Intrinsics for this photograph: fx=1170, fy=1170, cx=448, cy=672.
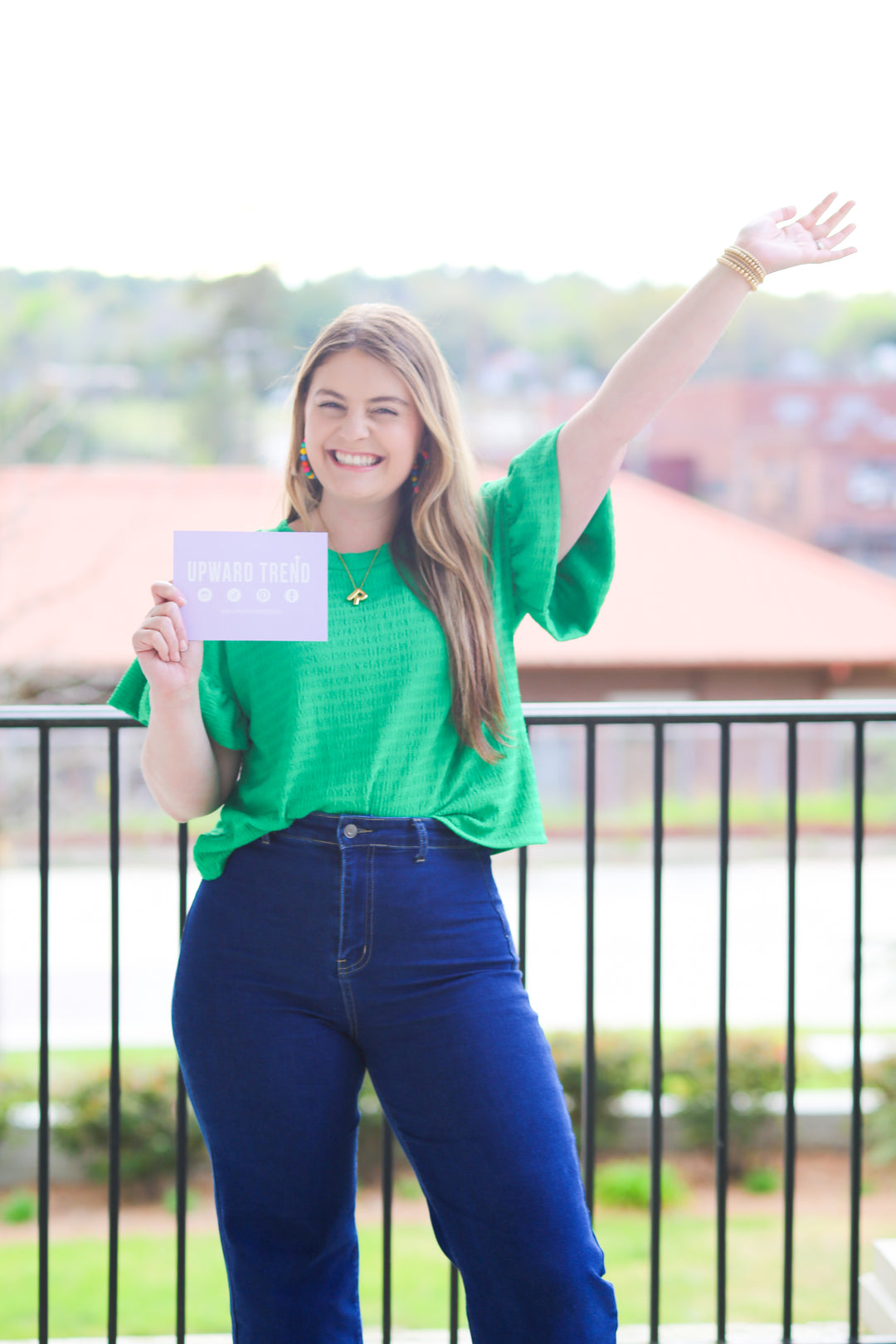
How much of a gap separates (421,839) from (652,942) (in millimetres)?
649

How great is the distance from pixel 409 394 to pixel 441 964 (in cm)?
55

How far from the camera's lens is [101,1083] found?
5797 mm

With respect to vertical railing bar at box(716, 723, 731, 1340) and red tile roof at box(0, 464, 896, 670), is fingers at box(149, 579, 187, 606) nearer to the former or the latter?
vertical railing bar at box(716, 723, 731, 1340)

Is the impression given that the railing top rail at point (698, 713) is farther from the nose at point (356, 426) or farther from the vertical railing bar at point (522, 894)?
the nose at point (356, 426)

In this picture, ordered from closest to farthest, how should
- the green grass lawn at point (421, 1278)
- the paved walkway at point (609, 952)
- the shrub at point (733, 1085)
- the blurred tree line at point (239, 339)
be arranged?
the green grass lawn at point (421, 1278)
the shrub at point (733, 1085)
the paved walkway at point (609, 952)
the blurred tree line at point (239, 339)

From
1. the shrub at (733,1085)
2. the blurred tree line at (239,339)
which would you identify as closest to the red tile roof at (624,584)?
the blurred tree line at (239,339)

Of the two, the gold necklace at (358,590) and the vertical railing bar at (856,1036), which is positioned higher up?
the gold necklace at (358,590)

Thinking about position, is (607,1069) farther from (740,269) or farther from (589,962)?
(740,269)

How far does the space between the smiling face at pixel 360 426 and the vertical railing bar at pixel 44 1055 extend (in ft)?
1.89

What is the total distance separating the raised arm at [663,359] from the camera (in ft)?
3.67

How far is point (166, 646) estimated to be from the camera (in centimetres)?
112

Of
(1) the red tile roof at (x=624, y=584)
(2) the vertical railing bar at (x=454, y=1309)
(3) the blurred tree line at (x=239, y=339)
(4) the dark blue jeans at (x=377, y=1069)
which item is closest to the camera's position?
(4) the dark blue jeans at (x=377, y=1069)

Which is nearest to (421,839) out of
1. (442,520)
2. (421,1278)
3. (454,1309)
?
(442,520)

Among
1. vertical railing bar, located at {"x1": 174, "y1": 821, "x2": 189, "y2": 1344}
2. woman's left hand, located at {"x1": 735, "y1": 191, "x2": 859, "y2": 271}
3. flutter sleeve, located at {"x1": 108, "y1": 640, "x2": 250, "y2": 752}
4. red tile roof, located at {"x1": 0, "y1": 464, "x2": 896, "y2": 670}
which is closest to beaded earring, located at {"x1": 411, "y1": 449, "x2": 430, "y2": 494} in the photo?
flutter sleeve, located at {"x1": 108, "y1": 640, "x2": 250, "y2": 752}
